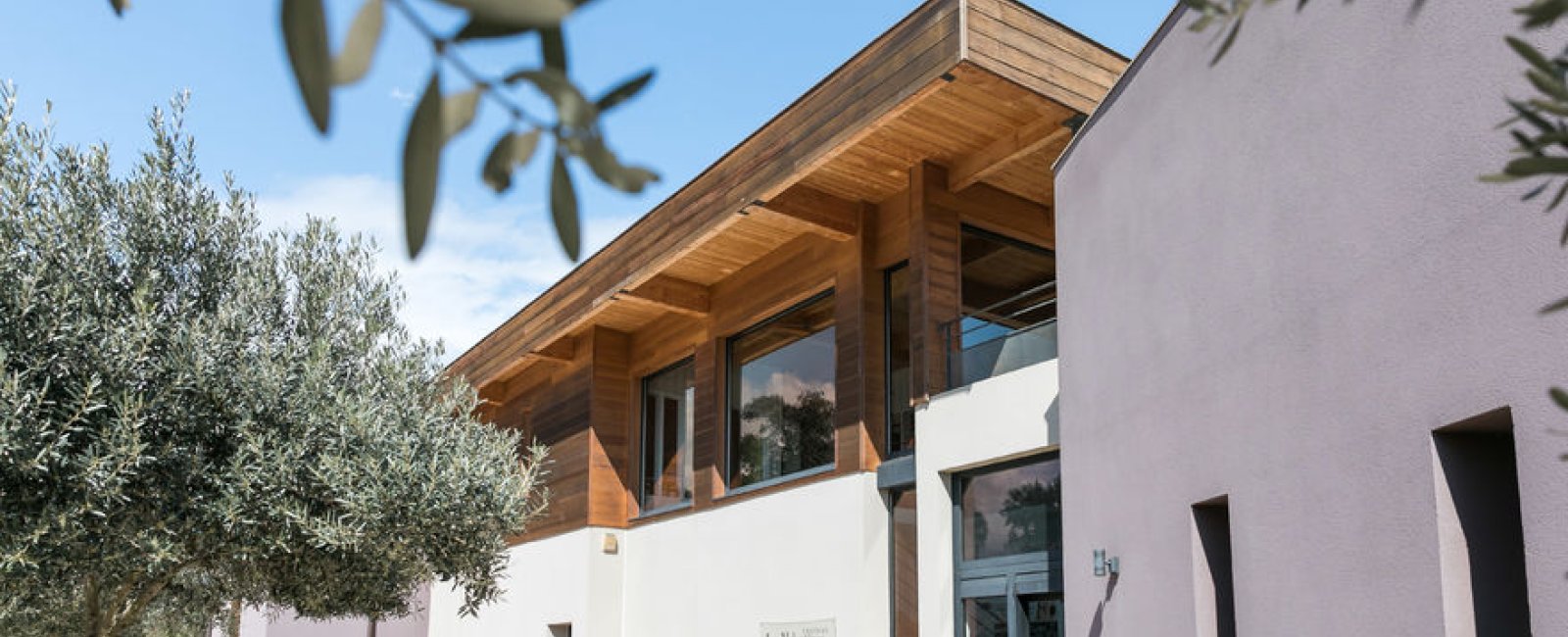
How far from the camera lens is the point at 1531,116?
143 centimetres

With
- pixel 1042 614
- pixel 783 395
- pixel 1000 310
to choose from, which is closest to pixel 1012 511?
pixel 1042 614

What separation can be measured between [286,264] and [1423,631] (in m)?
7.57

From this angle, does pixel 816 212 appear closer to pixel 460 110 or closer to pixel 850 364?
pixel 850 364

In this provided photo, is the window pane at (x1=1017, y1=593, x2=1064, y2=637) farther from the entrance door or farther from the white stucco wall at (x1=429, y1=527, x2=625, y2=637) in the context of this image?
the white stucco wall at (x1=429, y1=527, x2=625, y2=637)

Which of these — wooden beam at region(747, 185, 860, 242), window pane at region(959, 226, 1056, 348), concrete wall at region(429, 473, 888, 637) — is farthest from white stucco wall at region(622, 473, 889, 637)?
wooden beam at region(747, 185, 860, 242)

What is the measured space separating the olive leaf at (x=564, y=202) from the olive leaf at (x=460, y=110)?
109mm

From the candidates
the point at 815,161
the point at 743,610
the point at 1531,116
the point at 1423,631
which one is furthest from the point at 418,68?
the point at 743,610

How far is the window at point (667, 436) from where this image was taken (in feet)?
45.3

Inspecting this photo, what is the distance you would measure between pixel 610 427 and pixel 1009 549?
21.6 feet

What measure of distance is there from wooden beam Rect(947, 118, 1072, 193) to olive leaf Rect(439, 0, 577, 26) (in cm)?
860

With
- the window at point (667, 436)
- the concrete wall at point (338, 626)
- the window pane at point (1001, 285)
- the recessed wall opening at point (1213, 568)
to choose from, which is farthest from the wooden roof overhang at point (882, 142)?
the concrete wall at point (338, 626)

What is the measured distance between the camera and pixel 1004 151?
31.8 feet

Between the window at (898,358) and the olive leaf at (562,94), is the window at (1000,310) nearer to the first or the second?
the window at (898,358)

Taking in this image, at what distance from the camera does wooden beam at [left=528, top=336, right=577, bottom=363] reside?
15570 millimetres
